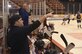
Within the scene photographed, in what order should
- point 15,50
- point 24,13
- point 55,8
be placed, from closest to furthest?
point 15,50, point 24,13, point 55,8

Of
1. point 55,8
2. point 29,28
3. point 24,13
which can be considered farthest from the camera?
point 55,8

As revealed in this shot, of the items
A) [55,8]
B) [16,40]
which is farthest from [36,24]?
[55,8]

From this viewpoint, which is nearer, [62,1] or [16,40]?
[16,40]

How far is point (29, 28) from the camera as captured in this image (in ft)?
12.0

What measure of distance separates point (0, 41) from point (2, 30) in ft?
0.67

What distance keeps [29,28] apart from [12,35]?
321 millimetres

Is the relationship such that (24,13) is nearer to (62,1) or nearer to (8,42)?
(8,42)

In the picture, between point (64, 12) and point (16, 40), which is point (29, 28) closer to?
point (16, 40)

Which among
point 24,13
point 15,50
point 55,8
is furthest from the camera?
point 55,8

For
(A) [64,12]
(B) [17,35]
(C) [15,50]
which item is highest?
(B) [17,35]

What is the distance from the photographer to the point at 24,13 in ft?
21.4

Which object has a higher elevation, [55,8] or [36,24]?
[36,24]

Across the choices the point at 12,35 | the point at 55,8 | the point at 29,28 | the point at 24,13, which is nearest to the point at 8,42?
the point at 12,35

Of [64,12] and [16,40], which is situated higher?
[16,40]
